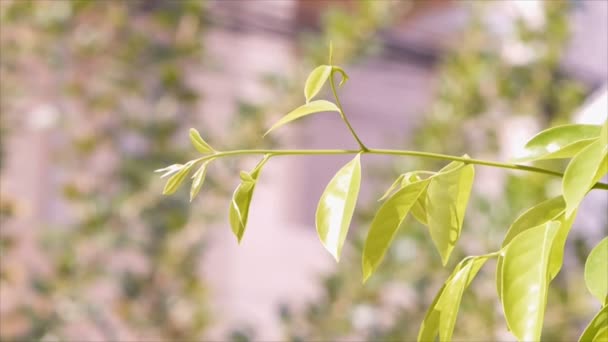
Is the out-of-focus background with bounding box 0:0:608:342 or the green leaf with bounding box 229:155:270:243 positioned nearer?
the green leaf with bounding box 229:155:270:243

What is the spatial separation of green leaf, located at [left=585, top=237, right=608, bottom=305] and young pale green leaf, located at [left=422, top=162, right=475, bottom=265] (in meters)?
0.06

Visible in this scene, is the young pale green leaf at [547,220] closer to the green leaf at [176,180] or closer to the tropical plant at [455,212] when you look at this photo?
the tropical plant at [455,212]

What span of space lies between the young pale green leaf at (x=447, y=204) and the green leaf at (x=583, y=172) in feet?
0.19

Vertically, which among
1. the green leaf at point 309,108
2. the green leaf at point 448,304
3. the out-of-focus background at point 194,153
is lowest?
the out-of-focus background at point 194,153

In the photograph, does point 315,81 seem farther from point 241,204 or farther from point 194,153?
point 194,153

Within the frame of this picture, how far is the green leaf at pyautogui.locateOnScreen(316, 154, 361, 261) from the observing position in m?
0.34

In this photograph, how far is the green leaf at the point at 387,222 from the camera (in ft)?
1.15

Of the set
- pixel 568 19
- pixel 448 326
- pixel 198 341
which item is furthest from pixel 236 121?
pixel 448 326

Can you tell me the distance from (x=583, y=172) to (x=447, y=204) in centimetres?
7

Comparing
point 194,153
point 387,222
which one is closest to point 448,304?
point 387,222

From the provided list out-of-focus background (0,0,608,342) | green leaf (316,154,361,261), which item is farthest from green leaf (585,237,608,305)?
out-of-focus background (0,0,608,342)

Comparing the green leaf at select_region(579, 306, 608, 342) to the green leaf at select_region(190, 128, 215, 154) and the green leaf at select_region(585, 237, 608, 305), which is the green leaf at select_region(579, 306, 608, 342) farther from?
the green leaf at select_region(190, 128, 215, 154)

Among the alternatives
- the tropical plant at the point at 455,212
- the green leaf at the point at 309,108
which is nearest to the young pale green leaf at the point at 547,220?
the tropical plant at the point at 455,212

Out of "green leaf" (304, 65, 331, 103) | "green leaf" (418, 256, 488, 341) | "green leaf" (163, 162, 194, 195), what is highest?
"green leaf" (304, 65, 331, 103)
